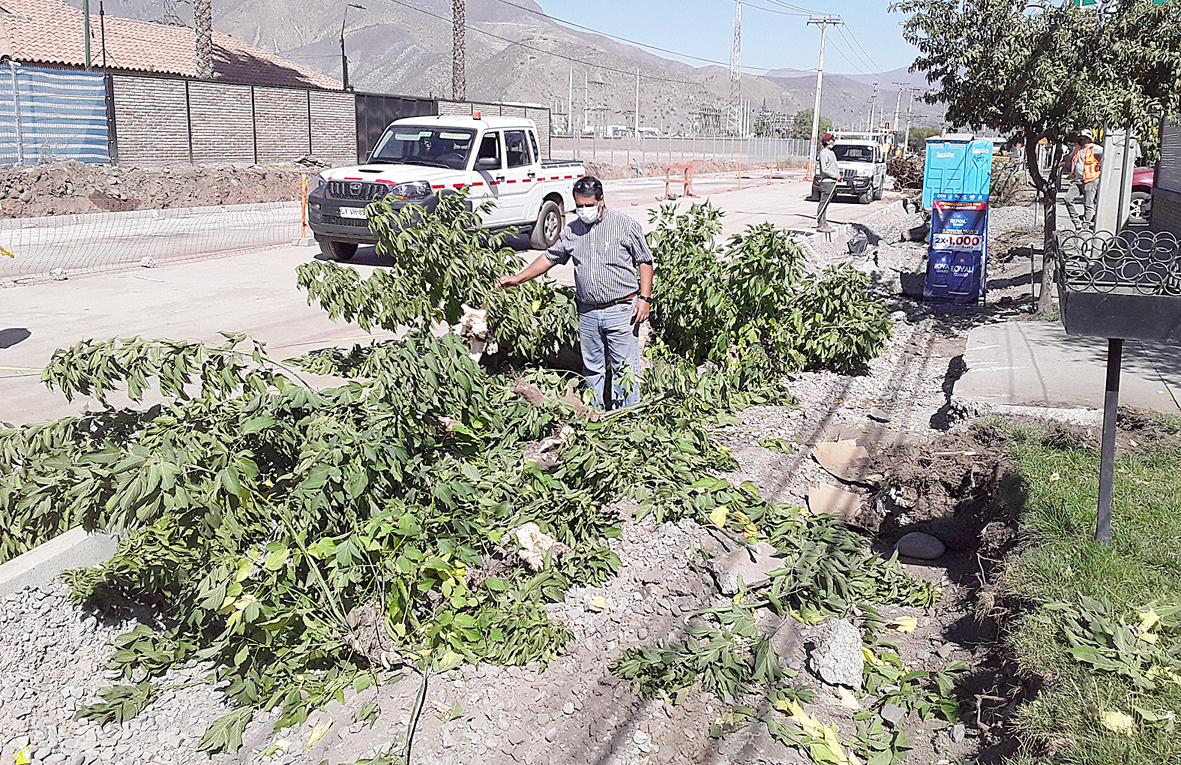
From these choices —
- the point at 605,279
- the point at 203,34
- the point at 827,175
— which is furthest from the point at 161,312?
the point at 203,34

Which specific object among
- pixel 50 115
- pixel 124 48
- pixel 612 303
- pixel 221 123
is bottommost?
pixel 612 303

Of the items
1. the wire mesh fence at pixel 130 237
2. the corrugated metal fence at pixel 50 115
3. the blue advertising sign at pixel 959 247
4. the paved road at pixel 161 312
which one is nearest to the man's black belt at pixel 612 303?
the paved road at pixel 161 312

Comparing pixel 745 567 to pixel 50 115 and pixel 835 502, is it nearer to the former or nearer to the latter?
pixel 835 502

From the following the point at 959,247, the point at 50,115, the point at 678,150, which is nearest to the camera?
the point at 959,247

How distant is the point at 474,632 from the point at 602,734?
740 mm

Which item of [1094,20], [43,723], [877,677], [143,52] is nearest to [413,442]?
[43,723]

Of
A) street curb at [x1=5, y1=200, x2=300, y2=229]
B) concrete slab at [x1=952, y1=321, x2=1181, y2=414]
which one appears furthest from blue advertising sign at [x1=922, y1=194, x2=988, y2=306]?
street curb at [x1=5, y1=200, x2=300, y2=229]

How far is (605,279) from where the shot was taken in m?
6.48

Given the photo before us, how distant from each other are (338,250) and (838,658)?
40.2 feet

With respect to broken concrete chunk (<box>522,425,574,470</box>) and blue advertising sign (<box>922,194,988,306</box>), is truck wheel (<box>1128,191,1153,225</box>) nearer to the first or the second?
blue advertising sign (<box>922,194,988,306</box>)

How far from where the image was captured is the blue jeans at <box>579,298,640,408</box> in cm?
662

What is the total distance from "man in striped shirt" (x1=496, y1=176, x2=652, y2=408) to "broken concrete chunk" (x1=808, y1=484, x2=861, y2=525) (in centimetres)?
A: 138

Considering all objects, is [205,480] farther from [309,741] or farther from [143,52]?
[143,52]

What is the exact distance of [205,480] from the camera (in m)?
3.89
